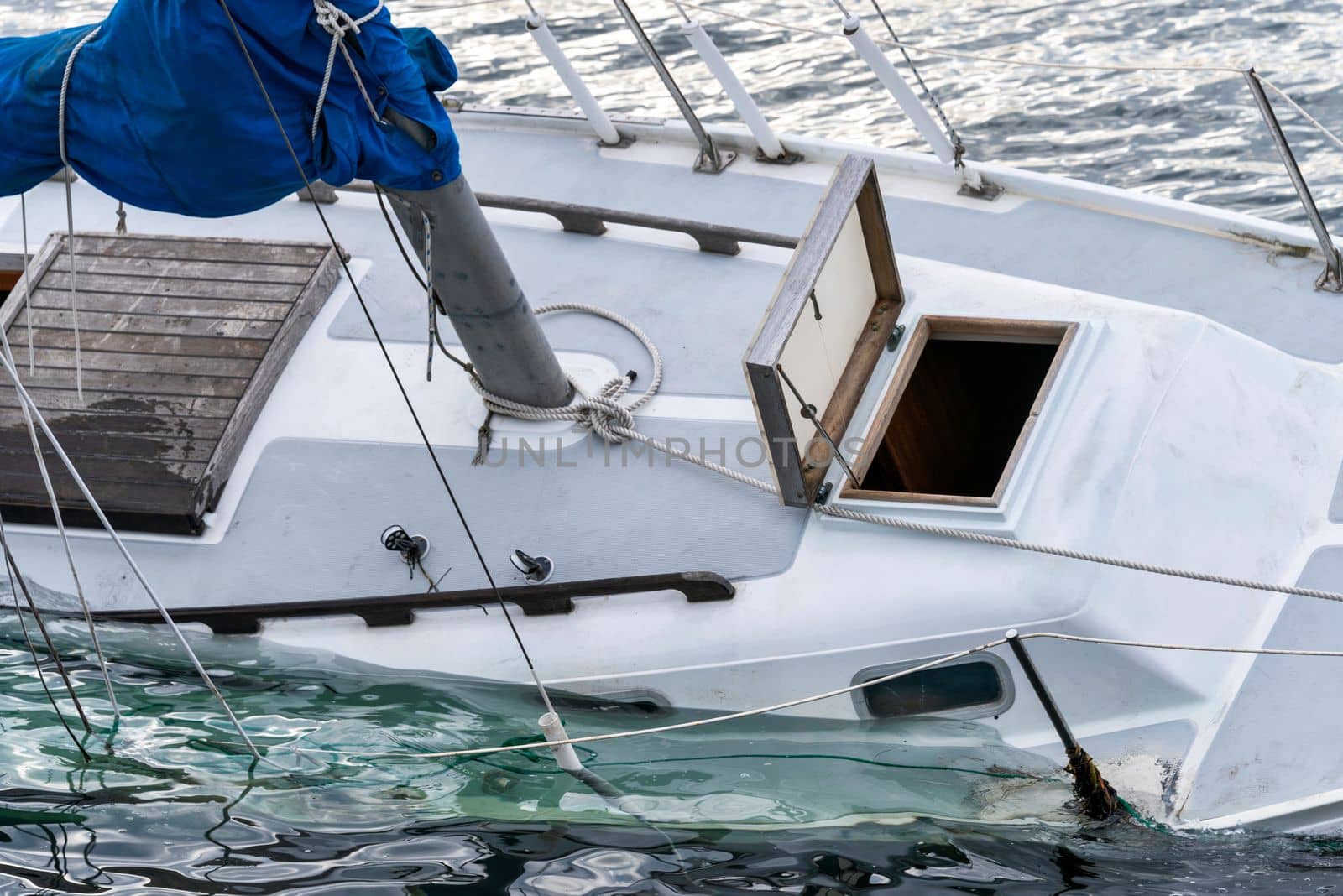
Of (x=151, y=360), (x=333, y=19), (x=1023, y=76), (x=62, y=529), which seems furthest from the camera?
(x=1023, y=76)

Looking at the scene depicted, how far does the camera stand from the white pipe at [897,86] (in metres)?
5.73

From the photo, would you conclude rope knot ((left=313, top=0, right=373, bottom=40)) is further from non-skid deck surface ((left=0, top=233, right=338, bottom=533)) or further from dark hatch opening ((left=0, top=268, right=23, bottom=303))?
dark hatch opening ((left=0, top=268, right=23, bottom=303))

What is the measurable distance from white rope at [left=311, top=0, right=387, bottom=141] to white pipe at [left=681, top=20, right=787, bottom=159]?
203cm

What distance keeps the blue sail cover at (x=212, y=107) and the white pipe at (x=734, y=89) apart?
1.83 meters

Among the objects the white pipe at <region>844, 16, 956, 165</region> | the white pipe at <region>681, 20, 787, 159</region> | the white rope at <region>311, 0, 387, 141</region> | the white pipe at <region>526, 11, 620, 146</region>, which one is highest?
the white pipe at <region>844, 16, 956, 165</region>

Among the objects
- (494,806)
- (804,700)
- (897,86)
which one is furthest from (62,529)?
(897,86)

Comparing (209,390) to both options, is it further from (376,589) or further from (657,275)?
(657,275)

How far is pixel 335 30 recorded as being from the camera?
4.10m

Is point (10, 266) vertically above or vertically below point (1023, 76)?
below

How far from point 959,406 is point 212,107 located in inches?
115

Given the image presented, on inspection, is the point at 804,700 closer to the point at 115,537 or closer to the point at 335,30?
the point at 115,537

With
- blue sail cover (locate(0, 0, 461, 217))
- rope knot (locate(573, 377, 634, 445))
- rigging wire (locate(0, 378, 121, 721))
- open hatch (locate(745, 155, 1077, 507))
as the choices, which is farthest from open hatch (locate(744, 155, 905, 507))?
rigging wire (locate(0, 378, 121, 721))

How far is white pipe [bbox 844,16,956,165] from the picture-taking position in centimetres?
573

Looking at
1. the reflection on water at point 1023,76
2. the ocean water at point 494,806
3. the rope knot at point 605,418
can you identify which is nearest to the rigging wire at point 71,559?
the ocean water at point 494,806
